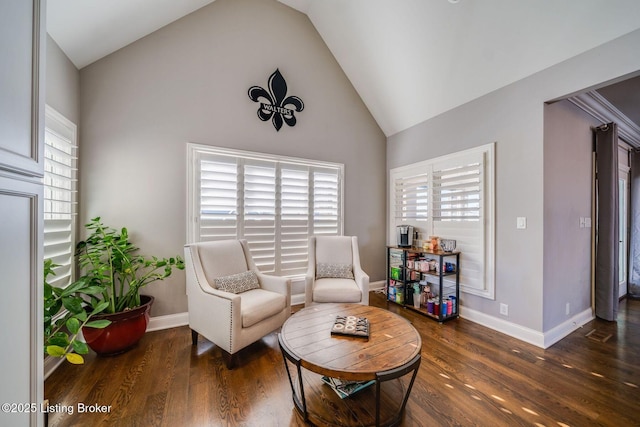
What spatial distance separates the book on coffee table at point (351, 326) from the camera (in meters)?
1.65

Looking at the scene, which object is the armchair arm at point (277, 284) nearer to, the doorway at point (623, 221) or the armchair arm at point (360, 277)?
the armchair arm at point (360, 277)

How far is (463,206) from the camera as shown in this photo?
119 inches

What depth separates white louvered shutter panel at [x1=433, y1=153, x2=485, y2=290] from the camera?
288 cm

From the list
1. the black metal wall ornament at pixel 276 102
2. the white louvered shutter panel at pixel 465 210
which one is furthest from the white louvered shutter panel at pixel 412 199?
the black metal wall ornament at pixel 276 102

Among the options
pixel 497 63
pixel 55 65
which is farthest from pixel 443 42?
pixel 55 65

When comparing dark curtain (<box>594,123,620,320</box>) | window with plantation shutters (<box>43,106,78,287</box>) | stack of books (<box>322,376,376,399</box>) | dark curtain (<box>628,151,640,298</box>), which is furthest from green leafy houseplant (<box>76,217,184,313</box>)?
dark curtain (<box>628,151,640,298</box>)

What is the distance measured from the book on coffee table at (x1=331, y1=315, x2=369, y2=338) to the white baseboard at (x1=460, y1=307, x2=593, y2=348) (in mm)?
1811

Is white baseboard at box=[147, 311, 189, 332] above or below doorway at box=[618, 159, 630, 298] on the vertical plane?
below

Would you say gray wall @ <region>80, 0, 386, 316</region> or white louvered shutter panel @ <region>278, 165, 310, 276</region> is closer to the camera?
gray wall @ <region>80, 0, 386, 316</region>

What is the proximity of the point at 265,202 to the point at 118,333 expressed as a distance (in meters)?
1.93

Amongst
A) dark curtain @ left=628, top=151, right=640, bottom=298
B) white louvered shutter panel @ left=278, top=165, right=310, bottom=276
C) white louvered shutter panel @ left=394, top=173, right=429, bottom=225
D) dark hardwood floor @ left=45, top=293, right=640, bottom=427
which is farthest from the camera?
dark curtain @ left=628, top=151, right=640, bottom=298

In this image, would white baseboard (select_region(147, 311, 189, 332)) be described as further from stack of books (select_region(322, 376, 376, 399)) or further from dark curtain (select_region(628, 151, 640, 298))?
dark curtain (select_region(628, 151, 640, 298))

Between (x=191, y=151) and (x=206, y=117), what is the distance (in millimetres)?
454

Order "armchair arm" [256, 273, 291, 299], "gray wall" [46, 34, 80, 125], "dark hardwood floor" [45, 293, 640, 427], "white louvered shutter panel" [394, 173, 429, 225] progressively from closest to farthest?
"dark hardwood floor" [45, 293, 640, 427], "gray wall" [46, 34, 80, 125], "armchair arm" [256, 273, 291, 299], "white louvered shutter panel" [394, 173, 429, 225]
